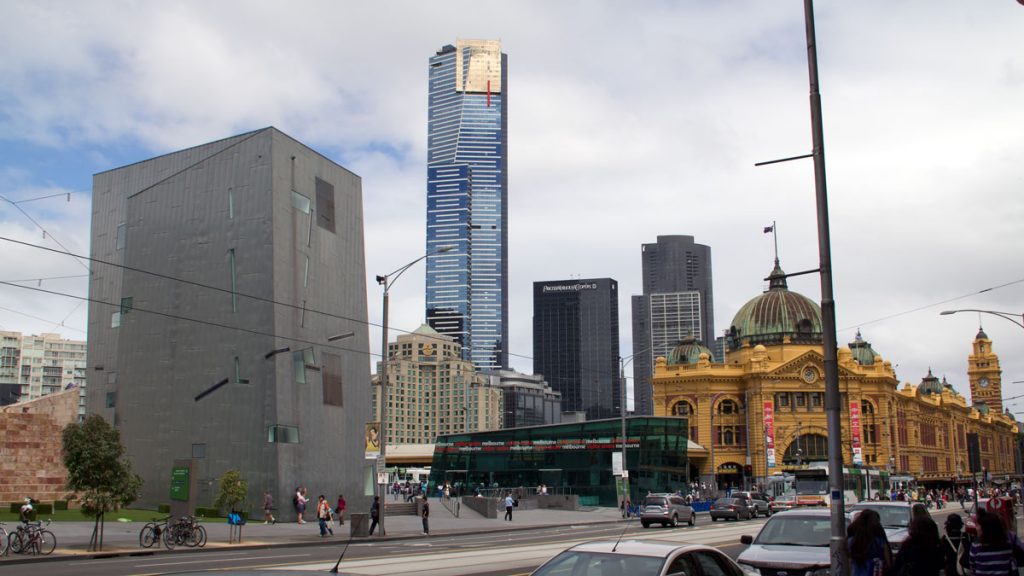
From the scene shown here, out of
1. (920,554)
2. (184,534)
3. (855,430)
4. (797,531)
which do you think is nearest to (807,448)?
(855,430)

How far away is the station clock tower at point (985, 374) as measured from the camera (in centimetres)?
18638

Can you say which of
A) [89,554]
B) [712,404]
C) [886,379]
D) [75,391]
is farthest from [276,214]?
[886,379]

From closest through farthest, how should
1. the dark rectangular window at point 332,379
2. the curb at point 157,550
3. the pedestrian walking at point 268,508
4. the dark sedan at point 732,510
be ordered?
the curb at point 157,550 < the pedestrian walking at point 268,508 < the dark rectangular window at point 332,379 < the dark sedan at point 732,510

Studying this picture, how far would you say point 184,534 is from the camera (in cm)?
2844

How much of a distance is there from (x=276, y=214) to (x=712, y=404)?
215 ft

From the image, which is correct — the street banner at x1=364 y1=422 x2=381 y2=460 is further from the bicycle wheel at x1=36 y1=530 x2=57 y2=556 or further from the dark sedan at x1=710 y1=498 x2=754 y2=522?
the dark sedan at x1=710 y1=498 x2=754 y2=522

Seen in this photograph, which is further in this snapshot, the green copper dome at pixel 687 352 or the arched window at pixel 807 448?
the green copper dome at pixel 687 352

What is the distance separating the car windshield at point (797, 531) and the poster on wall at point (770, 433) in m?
80.3

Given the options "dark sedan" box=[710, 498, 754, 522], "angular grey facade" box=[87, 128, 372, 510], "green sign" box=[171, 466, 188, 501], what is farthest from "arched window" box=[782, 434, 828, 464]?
"green sign" box=[171, 466, 188, 501]

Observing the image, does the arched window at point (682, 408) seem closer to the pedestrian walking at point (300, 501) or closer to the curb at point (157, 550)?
the pedestrian walking at point (300, 501)

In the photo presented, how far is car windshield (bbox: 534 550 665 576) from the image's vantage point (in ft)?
29.6

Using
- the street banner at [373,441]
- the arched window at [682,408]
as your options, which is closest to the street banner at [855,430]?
the arched window at [682,408]

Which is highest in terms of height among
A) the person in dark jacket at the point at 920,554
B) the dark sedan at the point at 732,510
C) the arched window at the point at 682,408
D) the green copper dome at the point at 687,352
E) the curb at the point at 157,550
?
the green copper dome at the point at 687,352

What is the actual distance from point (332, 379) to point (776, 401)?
6310cm
